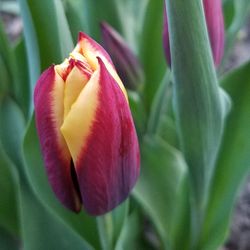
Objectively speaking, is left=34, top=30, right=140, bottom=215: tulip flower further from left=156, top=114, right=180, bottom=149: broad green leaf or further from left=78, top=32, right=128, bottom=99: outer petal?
left=156, top=114, right=180, bottom=149: broad green leaf

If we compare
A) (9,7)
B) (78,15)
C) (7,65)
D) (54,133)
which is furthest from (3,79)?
(9,7)

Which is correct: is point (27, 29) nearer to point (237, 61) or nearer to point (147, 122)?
point (147, 122)

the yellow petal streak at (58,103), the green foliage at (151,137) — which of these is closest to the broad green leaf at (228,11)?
the green foliage at (151,137)

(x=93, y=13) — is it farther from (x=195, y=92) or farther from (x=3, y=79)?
(x=195, y=92)

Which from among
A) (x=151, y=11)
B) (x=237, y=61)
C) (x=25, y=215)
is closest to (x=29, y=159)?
(x=25, y=215)

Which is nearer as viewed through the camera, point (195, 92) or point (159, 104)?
point (195, 92)

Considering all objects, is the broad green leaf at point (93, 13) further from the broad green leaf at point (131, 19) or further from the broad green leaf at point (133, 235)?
the broad green leaf at point (133, 235)

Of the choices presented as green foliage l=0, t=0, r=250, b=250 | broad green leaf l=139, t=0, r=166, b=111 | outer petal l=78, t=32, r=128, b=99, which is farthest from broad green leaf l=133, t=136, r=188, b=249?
outer petal l=78, t=32, r=128, b=99
